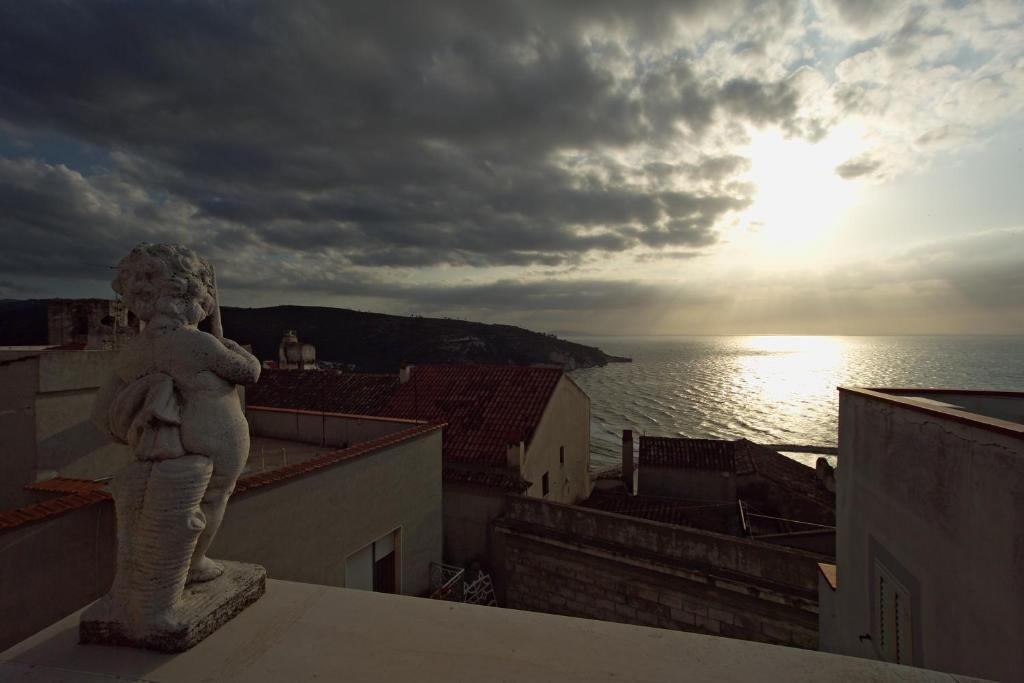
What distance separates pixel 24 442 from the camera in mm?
7977

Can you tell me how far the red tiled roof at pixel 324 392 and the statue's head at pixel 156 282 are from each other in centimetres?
1572

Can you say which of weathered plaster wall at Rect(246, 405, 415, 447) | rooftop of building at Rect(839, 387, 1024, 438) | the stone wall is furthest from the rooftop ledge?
weathered plaster wall at Rect(246, 405, 415, 447)

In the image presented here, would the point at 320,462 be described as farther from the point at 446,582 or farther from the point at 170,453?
the point at 446,582

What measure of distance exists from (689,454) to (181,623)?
82.7 feet

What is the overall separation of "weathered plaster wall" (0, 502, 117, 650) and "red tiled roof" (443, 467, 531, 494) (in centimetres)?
881

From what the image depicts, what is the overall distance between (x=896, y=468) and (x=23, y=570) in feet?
31.0

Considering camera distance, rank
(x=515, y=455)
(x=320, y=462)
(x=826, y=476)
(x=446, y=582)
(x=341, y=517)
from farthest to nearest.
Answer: (x=826, y=476), (x=515, y=455), (x=446, y=582), (x=341, y=517), (x=320, y=462)

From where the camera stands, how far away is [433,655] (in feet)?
10.0

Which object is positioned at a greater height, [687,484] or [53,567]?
[53,567]

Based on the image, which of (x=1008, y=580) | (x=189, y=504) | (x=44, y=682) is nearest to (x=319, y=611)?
(x=189, y=504)

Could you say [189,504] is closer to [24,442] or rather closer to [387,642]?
[387,642]

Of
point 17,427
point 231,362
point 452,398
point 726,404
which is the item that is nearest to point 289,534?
point 231,362

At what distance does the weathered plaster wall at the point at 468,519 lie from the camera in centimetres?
1260

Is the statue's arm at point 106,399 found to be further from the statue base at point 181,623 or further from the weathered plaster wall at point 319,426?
the weathered plaster wall at point 319,426
